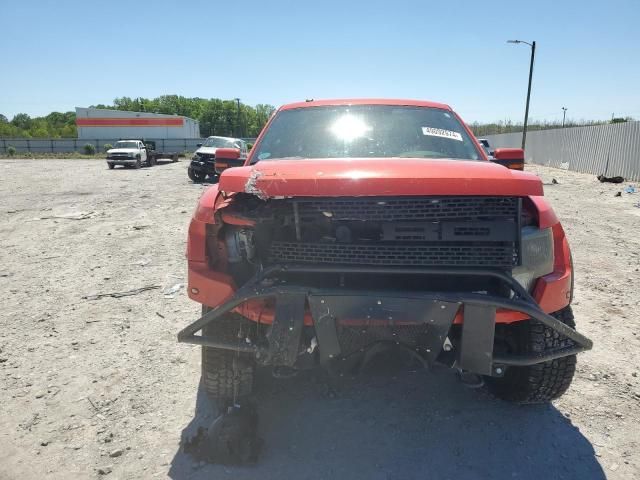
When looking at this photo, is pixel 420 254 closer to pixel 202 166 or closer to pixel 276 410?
pixel 276 410

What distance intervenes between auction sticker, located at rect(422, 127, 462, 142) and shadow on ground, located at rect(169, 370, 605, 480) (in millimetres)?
1702

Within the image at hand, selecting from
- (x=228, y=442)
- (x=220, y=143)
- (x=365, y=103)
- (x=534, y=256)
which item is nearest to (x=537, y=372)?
(x=534, y=256)

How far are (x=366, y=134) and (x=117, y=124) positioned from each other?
5861cm

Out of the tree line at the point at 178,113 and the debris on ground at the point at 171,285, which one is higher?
the tree line at the point at 178,113

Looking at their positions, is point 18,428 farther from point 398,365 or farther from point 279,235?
point 398,365

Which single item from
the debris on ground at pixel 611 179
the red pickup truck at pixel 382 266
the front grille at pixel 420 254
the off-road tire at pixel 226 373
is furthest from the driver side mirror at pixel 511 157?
the debris on ground at pixel 611 179

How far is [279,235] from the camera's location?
2240mm

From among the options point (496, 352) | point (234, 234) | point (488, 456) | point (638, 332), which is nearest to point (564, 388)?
point (488, 456)

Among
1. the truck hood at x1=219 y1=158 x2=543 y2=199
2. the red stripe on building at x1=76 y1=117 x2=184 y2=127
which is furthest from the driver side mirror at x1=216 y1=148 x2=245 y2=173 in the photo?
the red stripe on building at x1=76 y1=117 x2=184 y2=127

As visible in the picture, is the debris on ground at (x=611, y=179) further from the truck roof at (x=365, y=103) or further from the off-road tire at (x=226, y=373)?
the off-road tire at (x=226, y=373)

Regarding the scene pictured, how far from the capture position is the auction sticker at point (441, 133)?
343cm

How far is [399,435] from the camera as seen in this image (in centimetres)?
262

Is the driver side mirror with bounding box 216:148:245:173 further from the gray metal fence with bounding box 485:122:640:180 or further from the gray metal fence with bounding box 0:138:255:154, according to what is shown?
the gray metal fence with bounding box 0:138:255:154

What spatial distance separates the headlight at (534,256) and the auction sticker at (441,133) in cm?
132
